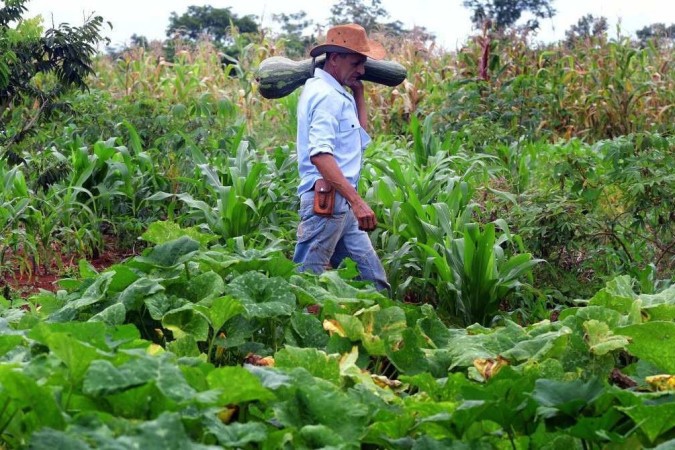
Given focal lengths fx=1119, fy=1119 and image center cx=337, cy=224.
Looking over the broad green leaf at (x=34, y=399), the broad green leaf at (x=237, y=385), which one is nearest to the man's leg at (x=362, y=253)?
the broad green leaf at (x=237, y=385)

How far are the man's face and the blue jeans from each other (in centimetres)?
61

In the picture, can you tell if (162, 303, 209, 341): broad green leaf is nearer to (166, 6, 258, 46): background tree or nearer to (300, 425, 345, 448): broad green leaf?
(300, 425, 345, 448): broad green leaf

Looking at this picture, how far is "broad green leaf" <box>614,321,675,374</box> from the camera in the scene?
9.66ft

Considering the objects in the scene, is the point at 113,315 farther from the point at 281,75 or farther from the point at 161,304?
the point at 281,75

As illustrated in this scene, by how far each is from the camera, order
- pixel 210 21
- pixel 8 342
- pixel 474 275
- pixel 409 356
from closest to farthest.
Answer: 1. pixel 8 342
2. pixel 409 356
3. pixel 474 275
4. pixel 210 21

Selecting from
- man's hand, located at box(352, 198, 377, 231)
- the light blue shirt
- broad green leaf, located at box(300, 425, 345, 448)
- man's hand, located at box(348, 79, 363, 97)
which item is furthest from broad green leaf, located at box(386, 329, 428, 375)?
man's hand, located at box(348, 79, 363, 97)

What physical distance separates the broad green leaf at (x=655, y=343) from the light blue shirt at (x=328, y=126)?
8.26ft

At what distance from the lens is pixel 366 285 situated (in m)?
4.24

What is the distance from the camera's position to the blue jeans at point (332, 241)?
5.48 m

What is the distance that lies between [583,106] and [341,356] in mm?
8937

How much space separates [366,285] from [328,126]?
130 cm

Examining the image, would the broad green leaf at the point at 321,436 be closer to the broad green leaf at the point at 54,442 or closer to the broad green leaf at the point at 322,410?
the broad green leaf at the point at 322,410

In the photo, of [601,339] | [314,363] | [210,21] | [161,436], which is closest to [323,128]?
[601,339]

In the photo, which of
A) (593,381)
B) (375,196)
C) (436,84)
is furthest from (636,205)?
(436,84)
